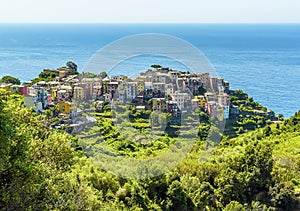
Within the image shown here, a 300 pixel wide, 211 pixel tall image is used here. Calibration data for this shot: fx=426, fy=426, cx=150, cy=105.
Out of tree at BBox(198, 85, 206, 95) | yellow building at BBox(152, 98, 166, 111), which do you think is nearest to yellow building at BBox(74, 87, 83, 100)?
yellow building at BBox(152, 98, 166, 111)

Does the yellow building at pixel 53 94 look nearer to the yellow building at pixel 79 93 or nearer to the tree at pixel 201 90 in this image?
the yellow building at pixel 79 93

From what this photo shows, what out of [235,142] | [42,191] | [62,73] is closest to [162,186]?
[42,191]

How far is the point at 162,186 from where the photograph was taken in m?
6.82

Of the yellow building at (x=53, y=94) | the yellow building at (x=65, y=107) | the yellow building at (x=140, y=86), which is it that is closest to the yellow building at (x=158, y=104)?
the yellow building at (x=140, y=86)

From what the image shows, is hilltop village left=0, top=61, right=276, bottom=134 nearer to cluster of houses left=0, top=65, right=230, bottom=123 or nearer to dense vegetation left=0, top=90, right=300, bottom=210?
cluster of houses left=0, top=65, right=230, bottom=123

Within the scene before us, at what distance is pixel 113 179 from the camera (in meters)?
6.92

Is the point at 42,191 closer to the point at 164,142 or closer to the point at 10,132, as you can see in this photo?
the point at 10,132

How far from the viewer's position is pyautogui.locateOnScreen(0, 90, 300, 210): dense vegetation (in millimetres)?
3945

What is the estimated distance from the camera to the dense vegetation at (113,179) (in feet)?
12.9

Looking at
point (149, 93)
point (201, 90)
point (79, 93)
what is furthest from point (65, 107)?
point (149, 93)

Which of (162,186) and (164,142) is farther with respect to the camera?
(164,142)

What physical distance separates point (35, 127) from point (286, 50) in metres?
52.2

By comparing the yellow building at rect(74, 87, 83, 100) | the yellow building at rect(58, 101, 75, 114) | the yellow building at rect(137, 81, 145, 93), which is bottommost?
the yellow building at rect(58, 101, 75, 114)

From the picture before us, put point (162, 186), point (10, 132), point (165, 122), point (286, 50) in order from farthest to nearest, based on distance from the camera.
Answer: point (286, 50) → point (165, 122) → point (162, 186) → point (10, 132)
